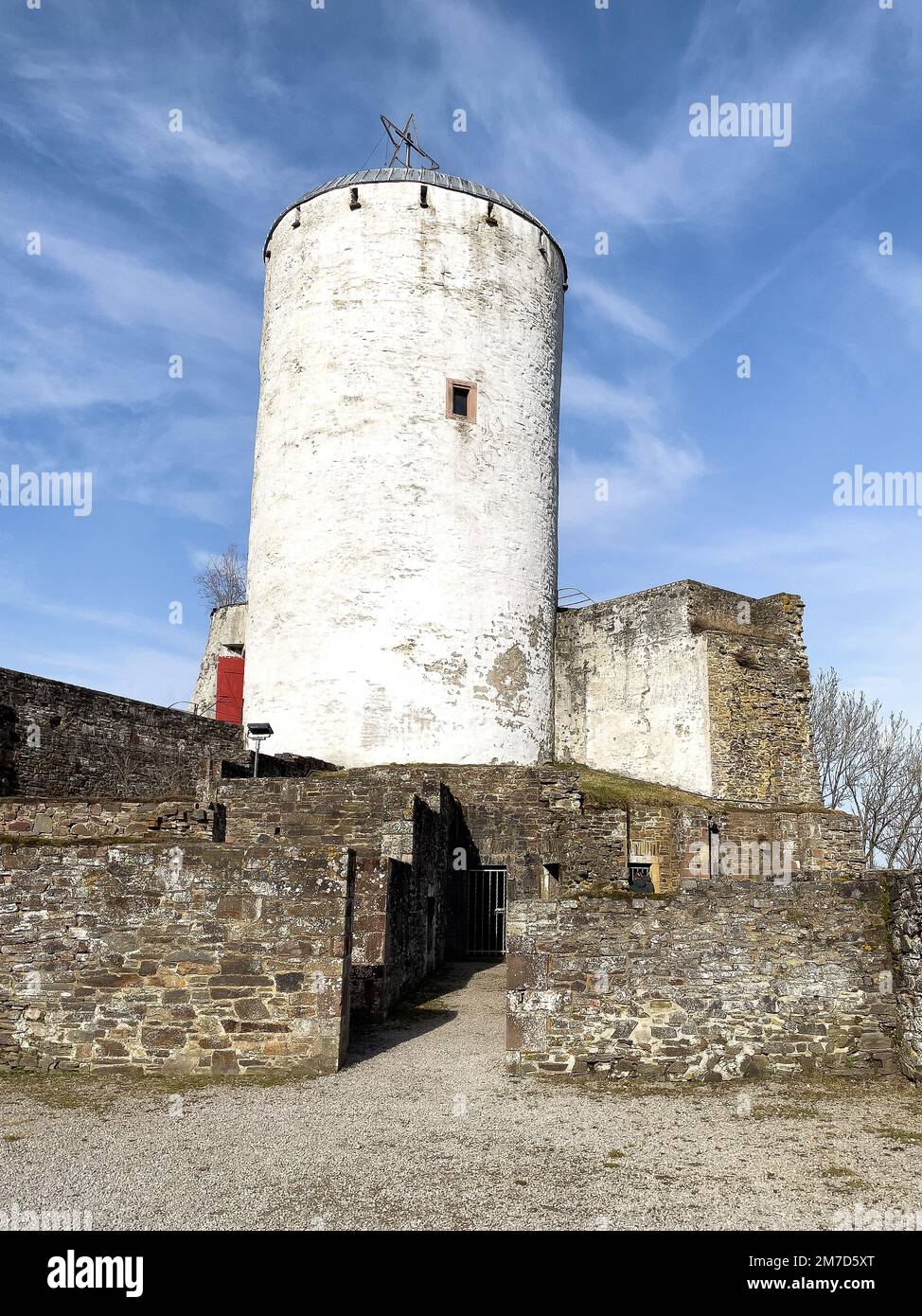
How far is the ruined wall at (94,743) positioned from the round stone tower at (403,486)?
308cm

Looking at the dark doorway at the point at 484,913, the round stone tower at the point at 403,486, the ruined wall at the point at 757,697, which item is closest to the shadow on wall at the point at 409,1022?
the dark doorway at the point at 484,913

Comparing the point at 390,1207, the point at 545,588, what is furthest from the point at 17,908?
the point at 545,588

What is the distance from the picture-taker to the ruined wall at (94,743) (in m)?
16.0

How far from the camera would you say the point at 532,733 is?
74.7 feet

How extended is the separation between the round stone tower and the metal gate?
454 centimetres

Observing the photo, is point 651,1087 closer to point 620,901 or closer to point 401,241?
point 620,901

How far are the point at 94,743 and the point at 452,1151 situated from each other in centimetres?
1243

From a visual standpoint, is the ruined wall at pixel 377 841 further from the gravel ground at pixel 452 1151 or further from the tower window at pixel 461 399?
the tower window at pixel 461 399

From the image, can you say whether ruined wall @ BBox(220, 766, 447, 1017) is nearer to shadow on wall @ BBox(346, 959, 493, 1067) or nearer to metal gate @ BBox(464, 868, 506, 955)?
shadow on wall @ BBox(346, 959, 493, 1067)

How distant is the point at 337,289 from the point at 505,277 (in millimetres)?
3894

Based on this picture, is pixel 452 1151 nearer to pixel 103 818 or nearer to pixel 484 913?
pixel 103 818

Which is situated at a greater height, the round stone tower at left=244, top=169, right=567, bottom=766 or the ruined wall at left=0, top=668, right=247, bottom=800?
the round stone tower at left=244, top=169, right=567, bottom=766

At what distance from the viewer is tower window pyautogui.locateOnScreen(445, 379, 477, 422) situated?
22.4 m

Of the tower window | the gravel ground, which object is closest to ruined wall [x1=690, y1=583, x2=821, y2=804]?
the tower window
